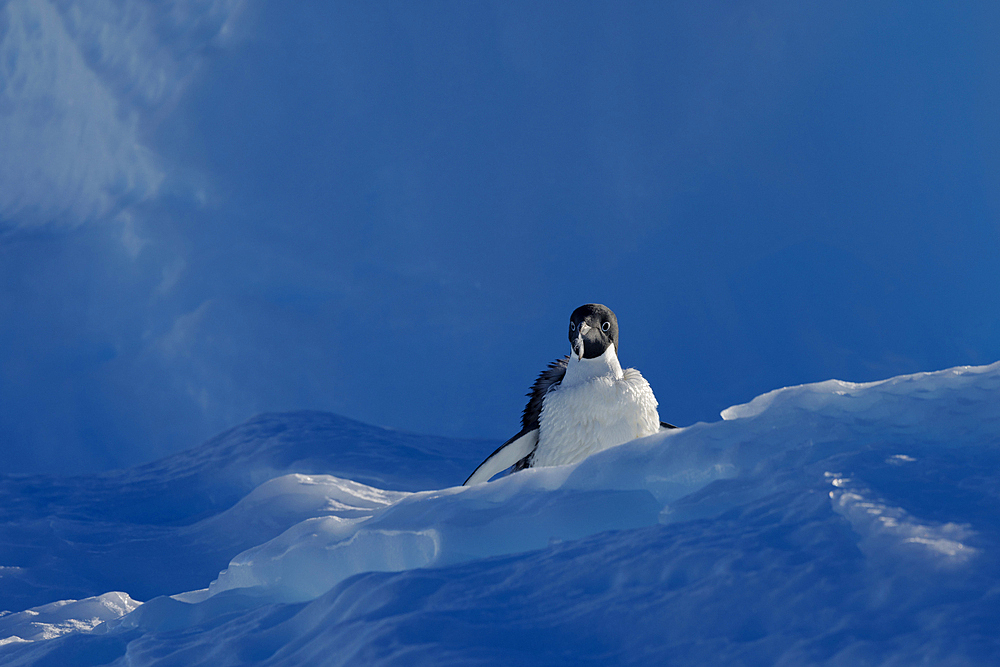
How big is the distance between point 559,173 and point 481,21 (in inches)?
108

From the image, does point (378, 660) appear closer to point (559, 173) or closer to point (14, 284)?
point (559, 173)

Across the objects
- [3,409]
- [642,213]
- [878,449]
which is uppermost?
[642,213]

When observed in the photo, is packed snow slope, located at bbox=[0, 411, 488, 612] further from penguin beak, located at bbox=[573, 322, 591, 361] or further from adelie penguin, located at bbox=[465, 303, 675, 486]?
penguin beak, located at bbox=[573, 322, 591, 361]

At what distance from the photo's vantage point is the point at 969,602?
6.30 feet

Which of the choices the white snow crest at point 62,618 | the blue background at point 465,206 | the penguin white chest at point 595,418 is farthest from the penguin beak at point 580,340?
the blue background at point 465,206

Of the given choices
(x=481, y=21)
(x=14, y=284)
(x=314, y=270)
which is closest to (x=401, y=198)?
(x=314, y=270)

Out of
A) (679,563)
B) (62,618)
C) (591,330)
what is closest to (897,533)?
(679,563)

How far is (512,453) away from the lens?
5.11 metres

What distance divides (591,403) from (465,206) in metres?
9.08

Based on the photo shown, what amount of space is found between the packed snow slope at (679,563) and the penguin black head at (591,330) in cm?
106

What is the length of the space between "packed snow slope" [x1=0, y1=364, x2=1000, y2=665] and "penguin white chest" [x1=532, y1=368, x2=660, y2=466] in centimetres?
95

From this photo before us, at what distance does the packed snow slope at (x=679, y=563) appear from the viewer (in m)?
2.02

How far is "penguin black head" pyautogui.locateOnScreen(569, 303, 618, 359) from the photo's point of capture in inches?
181

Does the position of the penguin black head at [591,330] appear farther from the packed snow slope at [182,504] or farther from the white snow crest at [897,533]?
the packed snow slope at [182,504]
